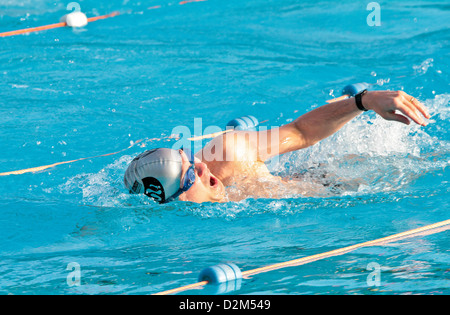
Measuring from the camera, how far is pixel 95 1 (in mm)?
9492

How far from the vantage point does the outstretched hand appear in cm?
315

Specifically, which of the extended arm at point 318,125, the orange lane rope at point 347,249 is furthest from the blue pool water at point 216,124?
the extended arm at point 318,125

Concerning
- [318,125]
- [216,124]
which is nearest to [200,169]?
[318,125]

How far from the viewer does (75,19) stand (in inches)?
323

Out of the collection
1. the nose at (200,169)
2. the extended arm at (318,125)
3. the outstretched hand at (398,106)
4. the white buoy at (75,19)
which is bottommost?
the nose at (200,169)

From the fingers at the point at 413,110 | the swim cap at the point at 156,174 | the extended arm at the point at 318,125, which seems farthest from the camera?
the swim cap at the point at 156,174

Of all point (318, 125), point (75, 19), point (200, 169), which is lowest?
point (200, 169)

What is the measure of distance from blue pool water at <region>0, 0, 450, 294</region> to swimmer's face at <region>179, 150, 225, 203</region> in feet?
0.23

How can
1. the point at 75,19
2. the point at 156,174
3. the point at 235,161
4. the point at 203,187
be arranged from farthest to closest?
the point at 75,19
the point at 235,161
the point at 203,187
the point at 156,174

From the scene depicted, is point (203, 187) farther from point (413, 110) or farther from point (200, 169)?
point (413, 110)

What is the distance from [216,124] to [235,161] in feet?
6.15

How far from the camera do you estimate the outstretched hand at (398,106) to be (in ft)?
10.3

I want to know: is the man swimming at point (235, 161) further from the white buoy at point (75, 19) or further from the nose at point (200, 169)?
the white buoy at point (75, 19)

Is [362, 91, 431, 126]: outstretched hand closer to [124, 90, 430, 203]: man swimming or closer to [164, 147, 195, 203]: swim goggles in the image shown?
[124, 90, 430, 203]: man swimming
